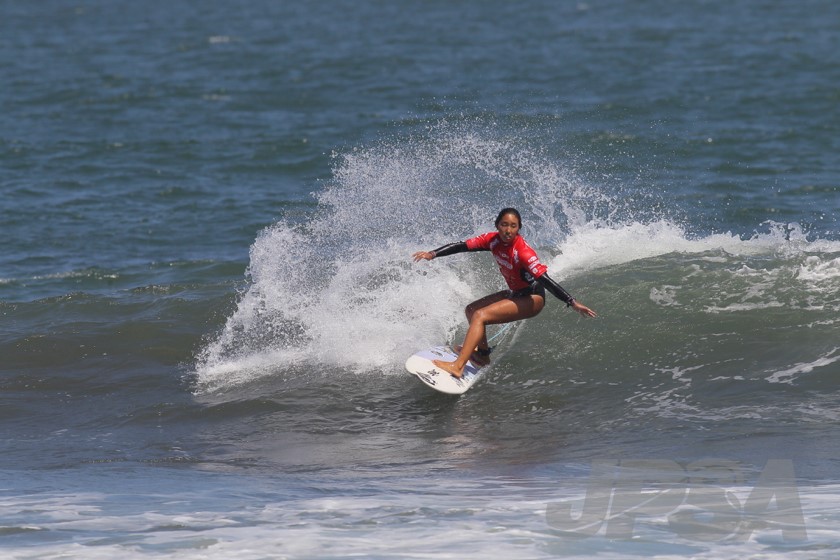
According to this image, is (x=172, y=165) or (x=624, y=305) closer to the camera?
(x=624, y=305)

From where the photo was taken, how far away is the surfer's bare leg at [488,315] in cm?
1165

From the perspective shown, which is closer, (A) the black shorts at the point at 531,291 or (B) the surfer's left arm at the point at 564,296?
(B) the surfer's left arm at the point at 564,296

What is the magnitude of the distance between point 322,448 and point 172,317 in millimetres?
4703

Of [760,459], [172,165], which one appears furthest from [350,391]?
[172,165]

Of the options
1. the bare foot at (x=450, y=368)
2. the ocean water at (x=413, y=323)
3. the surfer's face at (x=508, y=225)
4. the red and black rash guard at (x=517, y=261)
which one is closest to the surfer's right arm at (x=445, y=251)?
the red and black rash guard at (x=517, y=261)

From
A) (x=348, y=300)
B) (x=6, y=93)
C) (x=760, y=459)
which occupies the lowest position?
(x=760, y=459)

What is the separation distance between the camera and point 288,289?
14.0 m

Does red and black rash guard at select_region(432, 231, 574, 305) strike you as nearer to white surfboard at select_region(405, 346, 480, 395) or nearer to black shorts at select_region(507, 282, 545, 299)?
black shorts at select_region(507, 282, 545, 299)

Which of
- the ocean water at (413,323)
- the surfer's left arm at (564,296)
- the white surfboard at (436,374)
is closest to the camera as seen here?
the ocean water at (413,323)

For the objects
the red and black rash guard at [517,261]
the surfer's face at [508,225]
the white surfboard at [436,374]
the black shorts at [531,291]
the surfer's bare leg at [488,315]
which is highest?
the surfer's face at [508,225]

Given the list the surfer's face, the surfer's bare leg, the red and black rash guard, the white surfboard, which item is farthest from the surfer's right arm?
the white surfboard

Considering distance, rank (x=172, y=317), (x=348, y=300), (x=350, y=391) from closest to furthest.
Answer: (x=350, y=391), (x=348, y=300), (x=172, y=317)

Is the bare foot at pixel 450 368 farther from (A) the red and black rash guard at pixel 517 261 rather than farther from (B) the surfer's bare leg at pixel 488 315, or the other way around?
(A) the red and black rash guard at pixel 517 261

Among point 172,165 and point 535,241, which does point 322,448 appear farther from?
point 172,165
